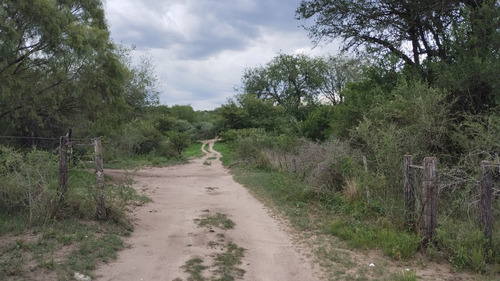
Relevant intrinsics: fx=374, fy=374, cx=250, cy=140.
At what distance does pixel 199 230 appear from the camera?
8.10 metres

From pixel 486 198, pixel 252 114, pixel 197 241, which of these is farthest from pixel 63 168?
pixel 252 114

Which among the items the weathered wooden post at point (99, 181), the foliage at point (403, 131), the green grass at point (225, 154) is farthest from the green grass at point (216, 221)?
the green grass at point (225, 154)

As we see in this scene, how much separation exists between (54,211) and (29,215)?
1.43 ft

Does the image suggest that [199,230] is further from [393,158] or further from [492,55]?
[492,55]

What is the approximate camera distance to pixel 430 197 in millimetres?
6301

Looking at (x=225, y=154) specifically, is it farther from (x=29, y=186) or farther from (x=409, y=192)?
(x=409, y=192)

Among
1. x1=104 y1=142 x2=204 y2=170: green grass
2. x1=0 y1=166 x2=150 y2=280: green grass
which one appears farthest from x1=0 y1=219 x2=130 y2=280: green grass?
x1=104 y1=142 x2=204 y2=170: green grass

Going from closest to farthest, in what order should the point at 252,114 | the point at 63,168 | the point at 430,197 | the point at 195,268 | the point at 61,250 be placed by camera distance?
1. the point at 195,268
2. the point at 61,250
3. the point at 430,197
4. the point at 63,168
5. the point at 252,114

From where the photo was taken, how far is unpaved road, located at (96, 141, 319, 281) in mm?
5633

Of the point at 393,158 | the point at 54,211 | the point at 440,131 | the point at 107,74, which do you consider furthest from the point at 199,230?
the point at 107,74

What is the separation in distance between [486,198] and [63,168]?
768 centimetres

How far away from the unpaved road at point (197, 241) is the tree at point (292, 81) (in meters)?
37.8

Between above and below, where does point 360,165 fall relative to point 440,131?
below

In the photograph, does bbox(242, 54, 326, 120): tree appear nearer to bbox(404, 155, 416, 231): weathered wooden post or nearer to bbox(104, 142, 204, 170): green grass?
bbox(104, 142, 204, 170): green grass
